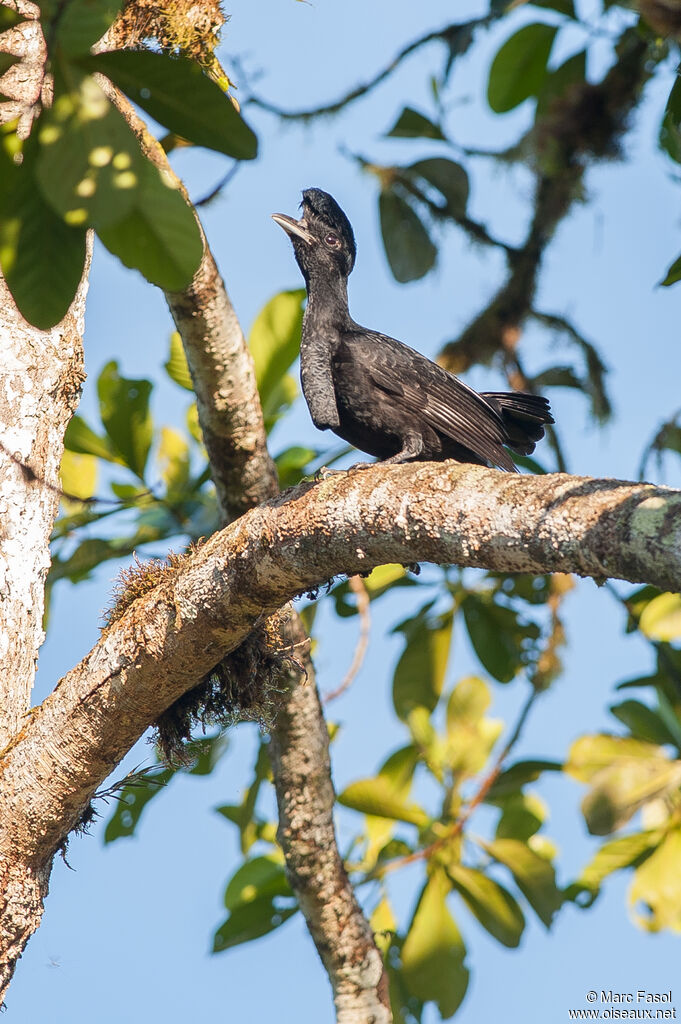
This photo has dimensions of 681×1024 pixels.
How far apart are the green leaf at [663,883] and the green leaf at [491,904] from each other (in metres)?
0.56

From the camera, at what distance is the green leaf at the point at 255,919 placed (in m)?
4.39

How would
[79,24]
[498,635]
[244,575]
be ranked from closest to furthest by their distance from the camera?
[79,24] → [244,575] → [498,635]

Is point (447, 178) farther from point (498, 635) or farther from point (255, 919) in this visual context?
point (255, 919)

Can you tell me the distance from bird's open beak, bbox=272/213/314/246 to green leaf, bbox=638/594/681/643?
2.07 m

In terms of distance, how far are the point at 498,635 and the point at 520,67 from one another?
264 centimetres

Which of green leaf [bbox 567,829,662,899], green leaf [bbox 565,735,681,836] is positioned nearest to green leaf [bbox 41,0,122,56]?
green leaf [bbox 565,735,681,836]

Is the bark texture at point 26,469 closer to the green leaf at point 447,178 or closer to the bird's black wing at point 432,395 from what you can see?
the bird's black wing at point 432,395

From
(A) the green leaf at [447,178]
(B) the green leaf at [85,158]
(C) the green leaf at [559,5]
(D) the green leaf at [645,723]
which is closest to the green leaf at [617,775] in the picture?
(D) the green leaf at [645,723]

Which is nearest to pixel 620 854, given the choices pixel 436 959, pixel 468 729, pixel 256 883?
pixel 468 729

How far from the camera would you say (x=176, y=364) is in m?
4.53

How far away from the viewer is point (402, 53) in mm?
4961

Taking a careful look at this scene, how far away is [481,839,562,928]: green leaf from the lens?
→ 4184 mm

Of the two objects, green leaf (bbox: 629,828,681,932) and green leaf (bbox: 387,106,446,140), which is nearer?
green leaf (bbox: 629,828,681,932)

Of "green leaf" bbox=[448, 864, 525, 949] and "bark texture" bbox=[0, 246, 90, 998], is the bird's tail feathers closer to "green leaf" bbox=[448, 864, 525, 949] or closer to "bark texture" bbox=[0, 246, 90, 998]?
"bark texture" bbox=[0, 246, 90, 998]
